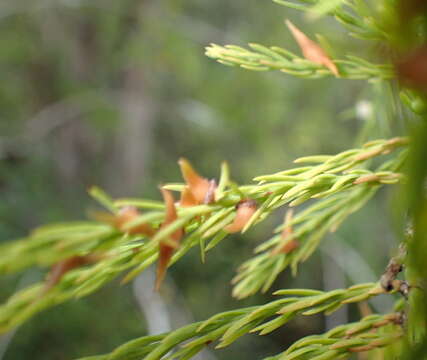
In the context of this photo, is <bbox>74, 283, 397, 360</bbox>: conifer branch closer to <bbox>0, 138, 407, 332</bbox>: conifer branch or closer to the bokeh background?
<bbox>0, 138, 407, 332</bbox>: conifer branch

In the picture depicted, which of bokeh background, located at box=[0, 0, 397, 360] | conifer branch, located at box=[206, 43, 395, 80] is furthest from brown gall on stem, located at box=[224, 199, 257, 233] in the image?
bokeh background, located at box=[0, 0, 397, 360]

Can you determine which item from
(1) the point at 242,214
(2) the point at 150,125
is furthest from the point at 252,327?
(2) the point at 150,125

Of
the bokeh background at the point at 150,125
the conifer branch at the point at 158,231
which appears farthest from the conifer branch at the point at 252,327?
the bokeh background at the point at 150,125

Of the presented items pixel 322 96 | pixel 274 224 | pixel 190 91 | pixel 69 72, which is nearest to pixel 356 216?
pixel 274 224

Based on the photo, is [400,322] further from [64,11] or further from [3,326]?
[64,11]

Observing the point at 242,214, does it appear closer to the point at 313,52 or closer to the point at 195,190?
the point at 195,190

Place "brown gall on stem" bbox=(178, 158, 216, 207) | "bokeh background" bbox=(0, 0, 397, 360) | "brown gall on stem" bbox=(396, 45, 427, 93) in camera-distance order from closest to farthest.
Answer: "brown gall on stem" bbox=(396, 45, 427, 93), "brown gall on stem" bbox=(178, 158, 216, 207), "bokeh background" bbox=(0, 0, 397, 360)
